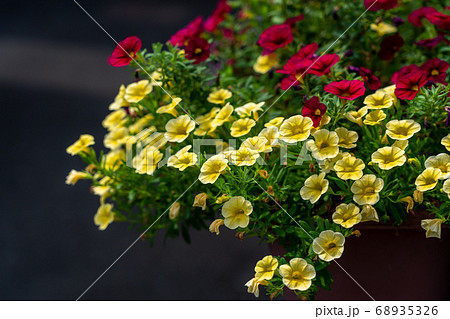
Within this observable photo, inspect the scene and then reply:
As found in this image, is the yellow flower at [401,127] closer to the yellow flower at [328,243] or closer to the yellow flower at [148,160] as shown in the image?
the yellow flower at [328,243]

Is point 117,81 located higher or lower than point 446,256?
higher

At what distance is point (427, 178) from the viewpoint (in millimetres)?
817

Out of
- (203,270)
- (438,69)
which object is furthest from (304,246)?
(203,270)

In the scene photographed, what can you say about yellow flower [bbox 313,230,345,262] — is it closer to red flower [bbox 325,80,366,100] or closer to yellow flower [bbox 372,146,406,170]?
yellow flower [bbox 372,146,406,170]

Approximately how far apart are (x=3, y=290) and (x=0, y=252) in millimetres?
182

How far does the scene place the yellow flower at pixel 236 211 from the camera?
2.72 feet

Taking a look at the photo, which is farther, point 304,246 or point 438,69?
point 438,69

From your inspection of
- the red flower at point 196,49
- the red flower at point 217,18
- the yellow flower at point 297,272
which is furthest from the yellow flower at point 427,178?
the red flower at point 217,18

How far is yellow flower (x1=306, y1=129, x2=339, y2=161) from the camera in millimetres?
844

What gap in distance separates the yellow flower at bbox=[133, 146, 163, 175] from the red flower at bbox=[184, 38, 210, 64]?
244mm

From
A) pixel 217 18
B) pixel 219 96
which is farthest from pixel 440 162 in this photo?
pixel 217 18

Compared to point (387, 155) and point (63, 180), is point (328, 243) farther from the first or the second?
point (63, 180)

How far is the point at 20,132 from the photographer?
1.92 m

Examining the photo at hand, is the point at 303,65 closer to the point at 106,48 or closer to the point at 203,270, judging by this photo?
the point at 203,270
